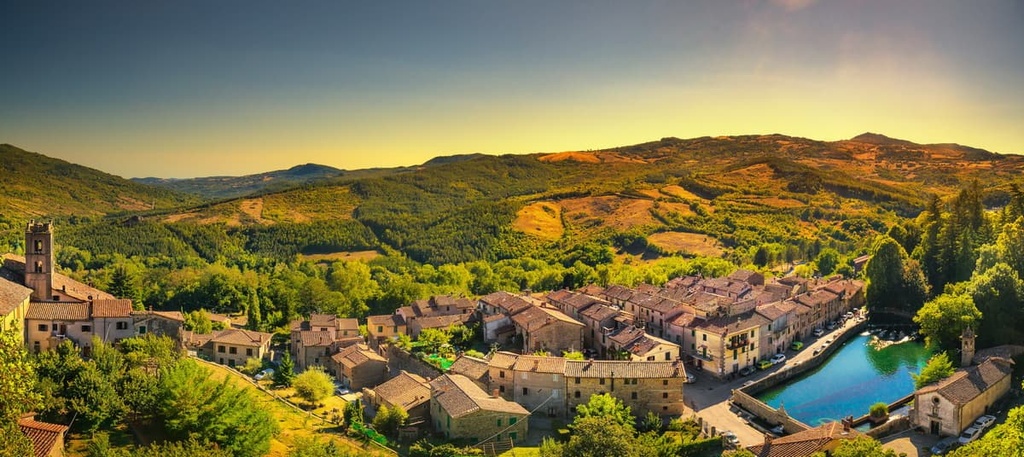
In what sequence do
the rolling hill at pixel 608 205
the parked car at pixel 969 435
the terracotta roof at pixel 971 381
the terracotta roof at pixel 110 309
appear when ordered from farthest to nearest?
the rolling hill at pixel 608 205 < the terracotta roof at pixel 110 309 < the terracotta roof at pixel 971 381 < the parked car at pixel 969 435

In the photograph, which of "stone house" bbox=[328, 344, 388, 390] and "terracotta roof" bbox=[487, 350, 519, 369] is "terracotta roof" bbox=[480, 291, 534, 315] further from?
"terracotta roof" bbox=[487, 350, 519, 369]

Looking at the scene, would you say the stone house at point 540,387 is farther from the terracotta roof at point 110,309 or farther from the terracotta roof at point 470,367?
the terracotta roof at point 110,309

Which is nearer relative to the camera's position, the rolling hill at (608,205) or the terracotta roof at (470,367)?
the terracotta roof at (470,367)

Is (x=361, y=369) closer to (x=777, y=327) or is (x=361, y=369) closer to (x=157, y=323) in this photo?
(x=157, y=323)

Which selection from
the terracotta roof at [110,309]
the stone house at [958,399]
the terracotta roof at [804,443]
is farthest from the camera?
the terracotta roof at [110,309]

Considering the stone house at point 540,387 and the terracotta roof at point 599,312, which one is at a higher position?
the terracotta roof at point 599,312

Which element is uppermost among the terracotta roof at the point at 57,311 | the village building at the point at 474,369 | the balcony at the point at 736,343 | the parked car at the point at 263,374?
the terracotta roof at the point at 57,311

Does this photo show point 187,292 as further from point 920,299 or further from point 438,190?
point 438,190

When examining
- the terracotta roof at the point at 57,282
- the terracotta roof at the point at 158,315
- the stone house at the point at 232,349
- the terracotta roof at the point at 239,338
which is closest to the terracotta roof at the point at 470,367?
the stone house at the point at 232,349

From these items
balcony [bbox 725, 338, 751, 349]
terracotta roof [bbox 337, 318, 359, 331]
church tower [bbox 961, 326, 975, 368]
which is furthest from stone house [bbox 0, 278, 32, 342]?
church tower [bbox 961, 326, 975, 368]
